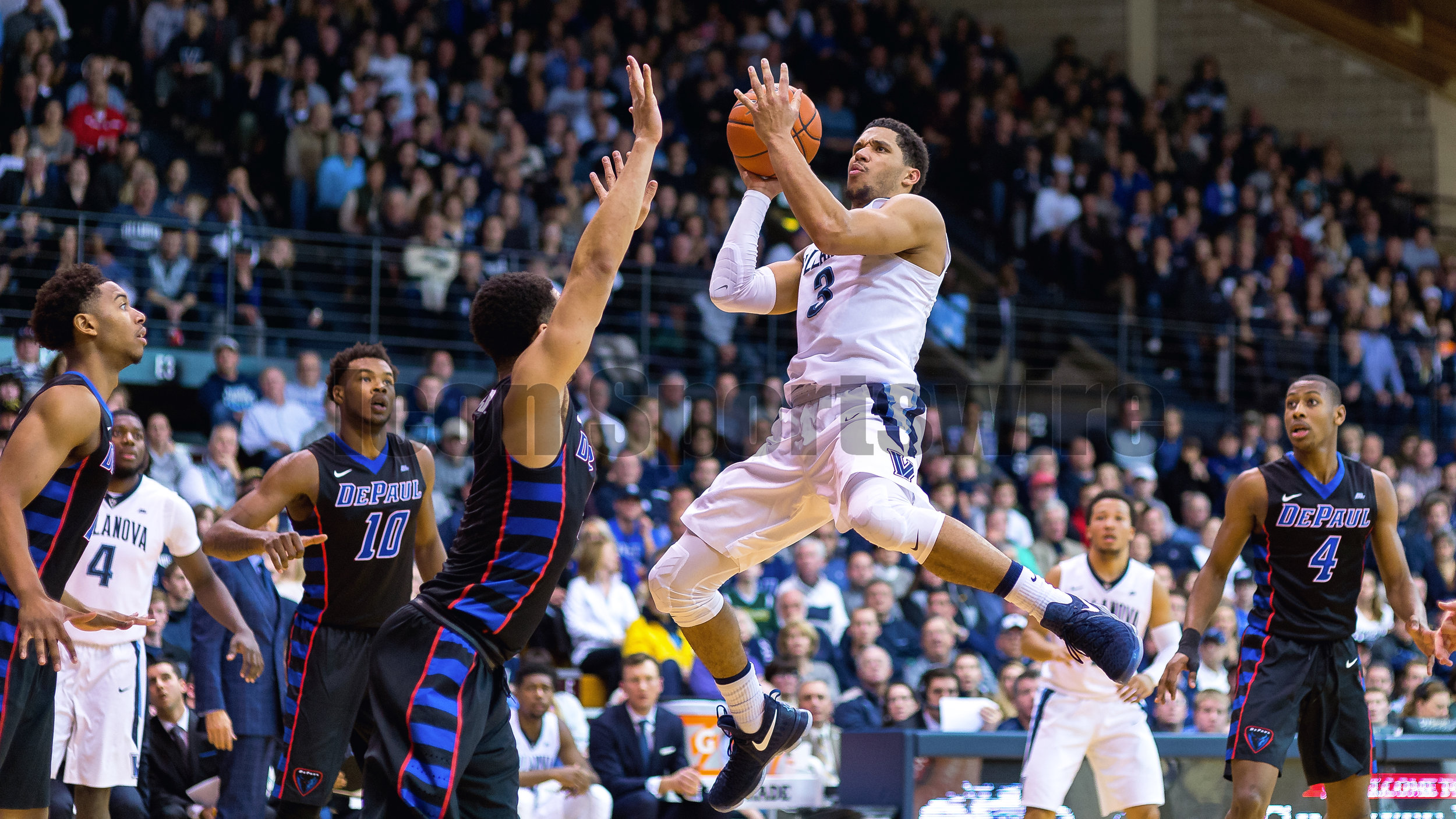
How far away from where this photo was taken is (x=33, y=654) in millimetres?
5371

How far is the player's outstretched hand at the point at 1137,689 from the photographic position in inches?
283

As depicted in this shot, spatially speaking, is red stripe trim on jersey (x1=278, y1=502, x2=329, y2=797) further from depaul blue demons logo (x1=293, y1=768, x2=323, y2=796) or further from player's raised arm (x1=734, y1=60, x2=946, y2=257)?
player's raised arm (x1=734, y1=60, x2=946, y2=257)

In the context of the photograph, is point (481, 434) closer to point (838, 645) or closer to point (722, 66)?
point (838, 645)

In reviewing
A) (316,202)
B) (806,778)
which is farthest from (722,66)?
(806,778)

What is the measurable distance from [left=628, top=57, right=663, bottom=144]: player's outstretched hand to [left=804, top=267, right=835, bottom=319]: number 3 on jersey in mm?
1180

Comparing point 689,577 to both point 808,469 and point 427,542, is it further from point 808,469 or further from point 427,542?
point 427,542

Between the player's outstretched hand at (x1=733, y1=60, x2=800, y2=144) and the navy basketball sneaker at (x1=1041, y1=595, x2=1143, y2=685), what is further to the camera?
the player's outstretched hand at (x1=733, y1=60, x2=800, y2=144)

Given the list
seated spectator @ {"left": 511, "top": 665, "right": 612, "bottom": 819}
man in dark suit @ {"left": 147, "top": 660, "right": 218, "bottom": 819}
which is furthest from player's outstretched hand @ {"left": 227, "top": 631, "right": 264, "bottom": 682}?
seated spectator @ {"left": 511, "top": 665, "right": 612, "bottom": 819}

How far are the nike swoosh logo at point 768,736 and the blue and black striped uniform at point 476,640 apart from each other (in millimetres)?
1361

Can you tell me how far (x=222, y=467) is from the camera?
1088 centimetres

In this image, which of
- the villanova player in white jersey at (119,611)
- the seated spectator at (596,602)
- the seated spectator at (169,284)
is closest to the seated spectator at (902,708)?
the seated spectator at (596,602)

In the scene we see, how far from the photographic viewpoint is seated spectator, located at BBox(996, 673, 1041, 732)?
375 inches

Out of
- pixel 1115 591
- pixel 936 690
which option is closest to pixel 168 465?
pixel 936 690

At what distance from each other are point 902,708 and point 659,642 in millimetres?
1783
